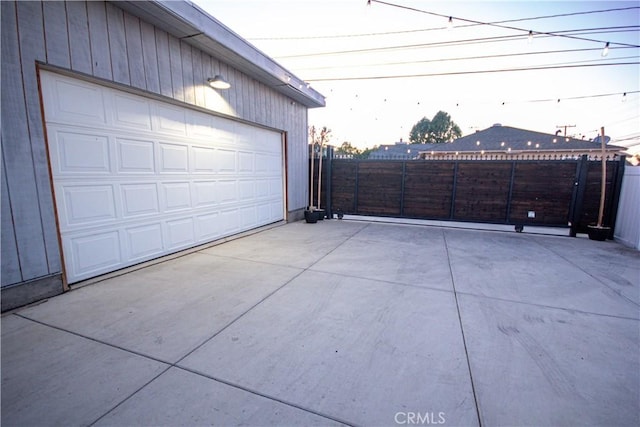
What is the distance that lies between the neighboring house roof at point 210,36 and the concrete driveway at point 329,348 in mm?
3070

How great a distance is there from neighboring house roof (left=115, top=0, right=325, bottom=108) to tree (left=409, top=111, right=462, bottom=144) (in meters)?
35.3

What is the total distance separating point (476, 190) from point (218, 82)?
602 cm

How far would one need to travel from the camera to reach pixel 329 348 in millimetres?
1910

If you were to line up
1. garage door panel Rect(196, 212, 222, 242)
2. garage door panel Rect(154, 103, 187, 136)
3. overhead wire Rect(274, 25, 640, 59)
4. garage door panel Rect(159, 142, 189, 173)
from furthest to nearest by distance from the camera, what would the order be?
1. overhead wire Rect(274, 25, 640, 59)
2. garage door panel Rect(196, 212, 222, 242)
3. garage door panel Rect(159, 142, 189, 173)
4. garage door panel Rect(154, 103, 187, 136)

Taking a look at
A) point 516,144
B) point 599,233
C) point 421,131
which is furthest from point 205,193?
point 421,131

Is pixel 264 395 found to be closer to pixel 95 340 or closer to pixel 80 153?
pixel 95 340

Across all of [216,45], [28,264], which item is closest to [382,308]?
[28,264]

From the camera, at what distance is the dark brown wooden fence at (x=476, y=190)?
18.5 feet

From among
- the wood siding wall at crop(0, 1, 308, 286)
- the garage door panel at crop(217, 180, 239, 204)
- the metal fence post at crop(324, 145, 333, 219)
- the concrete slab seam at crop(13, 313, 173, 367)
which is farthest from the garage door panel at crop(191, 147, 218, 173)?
the metal fence post at crop(324, 145, 333, 219)

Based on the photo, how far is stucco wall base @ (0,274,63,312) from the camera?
232 cm

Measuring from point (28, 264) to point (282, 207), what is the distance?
4.72 metres

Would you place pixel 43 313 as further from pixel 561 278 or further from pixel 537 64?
pixel 537 64

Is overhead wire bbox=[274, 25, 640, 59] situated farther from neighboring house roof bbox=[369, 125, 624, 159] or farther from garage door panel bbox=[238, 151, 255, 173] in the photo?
neighboring house roof bbox=[369, 125, 624, 159]

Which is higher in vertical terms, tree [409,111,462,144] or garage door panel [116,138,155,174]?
tree [409,111,462,144]
